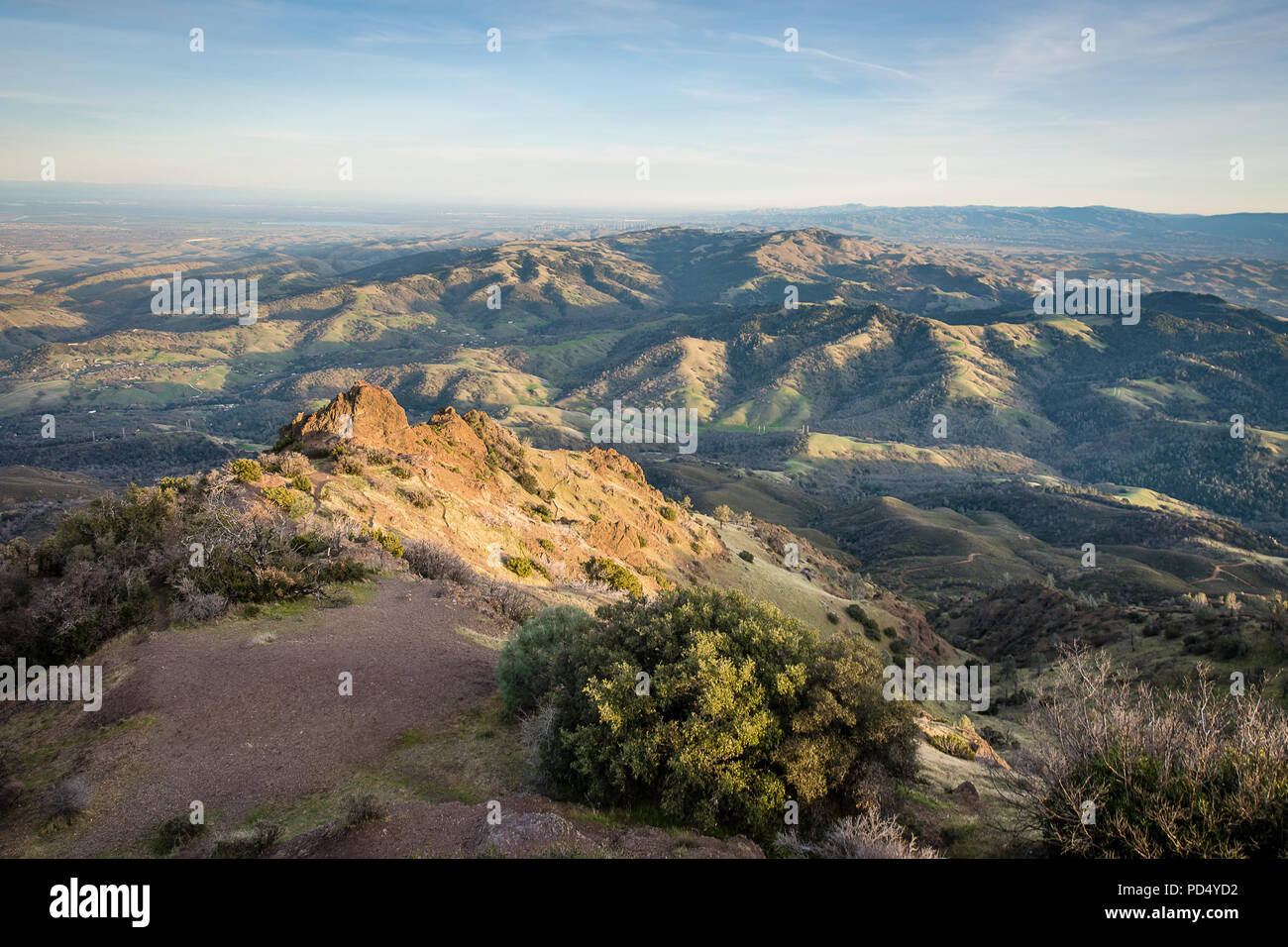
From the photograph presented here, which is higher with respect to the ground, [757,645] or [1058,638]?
[757,645]

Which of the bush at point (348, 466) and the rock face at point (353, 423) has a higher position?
the rock face at point (353, 423)

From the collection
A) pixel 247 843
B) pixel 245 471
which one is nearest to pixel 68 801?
pixel 247 843

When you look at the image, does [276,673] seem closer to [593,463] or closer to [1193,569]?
[593,463]

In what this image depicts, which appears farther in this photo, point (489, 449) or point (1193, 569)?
point (1193, 569)

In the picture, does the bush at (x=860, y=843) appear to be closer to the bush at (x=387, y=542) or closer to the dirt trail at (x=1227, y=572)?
the bush at (x=387, y=542)

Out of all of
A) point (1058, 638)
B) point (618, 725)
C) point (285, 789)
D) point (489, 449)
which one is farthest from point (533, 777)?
point (1058, 638)

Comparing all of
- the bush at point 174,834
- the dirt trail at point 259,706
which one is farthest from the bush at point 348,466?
the bush at point 174,834

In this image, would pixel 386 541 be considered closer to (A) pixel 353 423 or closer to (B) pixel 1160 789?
(A) pixel 353 423
